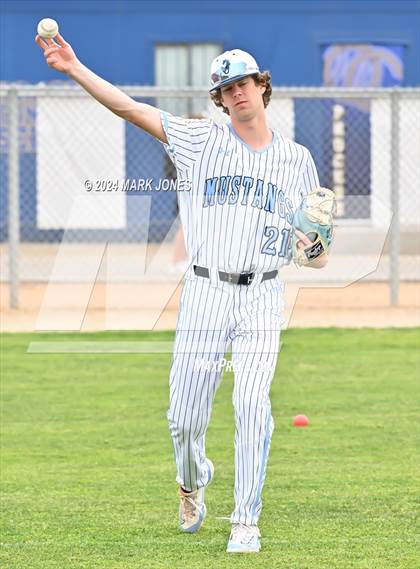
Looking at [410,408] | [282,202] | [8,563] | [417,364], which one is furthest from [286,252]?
[417,364]

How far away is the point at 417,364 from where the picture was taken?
480 inches

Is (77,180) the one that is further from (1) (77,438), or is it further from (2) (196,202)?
(2) (196,202)

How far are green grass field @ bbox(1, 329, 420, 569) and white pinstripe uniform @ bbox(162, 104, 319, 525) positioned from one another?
1.67 ft

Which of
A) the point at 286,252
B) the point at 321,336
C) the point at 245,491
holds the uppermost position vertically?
the point at 286,252

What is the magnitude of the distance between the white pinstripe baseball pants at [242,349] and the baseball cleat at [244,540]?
0.13 ft

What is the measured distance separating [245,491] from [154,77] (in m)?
18.8

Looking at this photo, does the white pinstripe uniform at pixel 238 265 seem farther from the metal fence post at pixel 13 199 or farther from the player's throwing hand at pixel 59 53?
the metal fence post at pixel 13 199

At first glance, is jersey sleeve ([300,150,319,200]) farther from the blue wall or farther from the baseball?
the blue wall

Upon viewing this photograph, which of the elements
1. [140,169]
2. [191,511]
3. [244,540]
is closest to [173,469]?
[191,511]

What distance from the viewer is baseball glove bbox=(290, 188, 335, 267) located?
6469mm

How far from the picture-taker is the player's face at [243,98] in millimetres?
6426

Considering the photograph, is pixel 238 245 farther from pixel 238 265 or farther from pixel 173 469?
pixel 173 469

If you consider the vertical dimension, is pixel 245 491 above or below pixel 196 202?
below

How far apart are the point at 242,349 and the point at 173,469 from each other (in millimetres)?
2004
